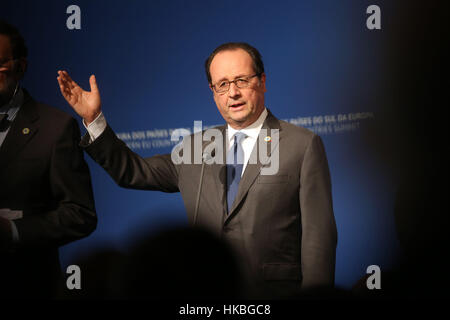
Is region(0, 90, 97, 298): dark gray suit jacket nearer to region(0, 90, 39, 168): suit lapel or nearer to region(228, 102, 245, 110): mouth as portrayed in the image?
region(0, 90, 39, 168): suit lapel

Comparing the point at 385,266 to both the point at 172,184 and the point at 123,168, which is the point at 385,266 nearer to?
the point at 172,184

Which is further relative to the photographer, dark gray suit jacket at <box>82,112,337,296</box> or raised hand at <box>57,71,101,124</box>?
raised hand at <box>57,71,101,124</box>

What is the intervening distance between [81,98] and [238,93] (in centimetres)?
75

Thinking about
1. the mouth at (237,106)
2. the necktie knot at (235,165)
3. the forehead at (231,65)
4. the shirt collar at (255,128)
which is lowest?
the necktie knot at (235,165)

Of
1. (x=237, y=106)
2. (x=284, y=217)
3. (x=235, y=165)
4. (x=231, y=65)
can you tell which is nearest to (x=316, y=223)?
(x=284, y=217)

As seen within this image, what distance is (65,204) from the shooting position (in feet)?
6.91

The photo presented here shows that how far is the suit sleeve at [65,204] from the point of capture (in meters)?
2.08

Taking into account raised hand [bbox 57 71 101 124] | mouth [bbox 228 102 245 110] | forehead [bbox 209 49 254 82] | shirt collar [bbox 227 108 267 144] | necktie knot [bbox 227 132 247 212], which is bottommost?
necktie knot [bbox 227 132 247 212]

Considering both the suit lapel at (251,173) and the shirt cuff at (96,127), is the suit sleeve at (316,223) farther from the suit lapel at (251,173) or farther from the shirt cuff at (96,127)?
the shirt cuff at (96,127)

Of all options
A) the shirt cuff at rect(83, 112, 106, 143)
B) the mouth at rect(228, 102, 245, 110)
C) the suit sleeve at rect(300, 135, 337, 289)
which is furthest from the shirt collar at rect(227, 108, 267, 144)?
the shirt cuff at rect(83, 112, 106, 143)

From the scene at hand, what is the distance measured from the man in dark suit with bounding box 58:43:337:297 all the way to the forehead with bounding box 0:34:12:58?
0.27m

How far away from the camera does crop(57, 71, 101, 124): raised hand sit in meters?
2.18

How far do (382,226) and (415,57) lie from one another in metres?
0.86

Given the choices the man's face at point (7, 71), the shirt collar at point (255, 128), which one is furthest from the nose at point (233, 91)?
the man's face at point (7, 71)
